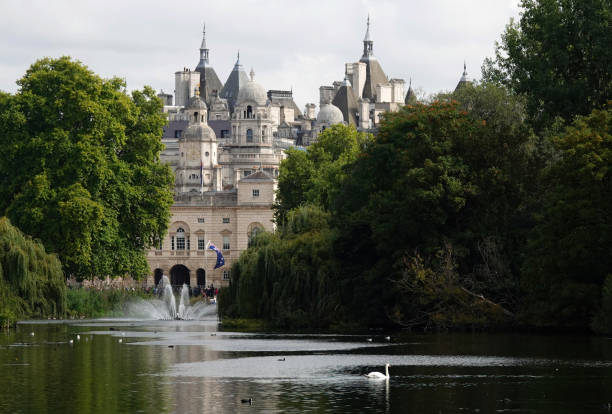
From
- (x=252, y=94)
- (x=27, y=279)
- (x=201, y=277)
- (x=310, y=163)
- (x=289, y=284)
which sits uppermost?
(x=252, y=94)

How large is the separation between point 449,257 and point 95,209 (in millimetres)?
20627

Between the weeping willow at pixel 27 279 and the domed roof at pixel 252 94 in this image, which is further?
the domed roof at pixel 252 94

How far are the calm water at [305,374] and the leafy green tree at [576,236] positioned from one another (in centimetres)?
159

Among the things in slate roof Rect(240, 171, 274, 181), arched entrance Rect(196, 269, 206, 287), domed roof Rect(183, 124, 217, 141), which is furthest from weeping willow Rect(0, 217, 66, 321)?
domed roof Rect(183, 124, 217, 141)

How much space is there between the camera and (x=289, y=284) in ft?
172

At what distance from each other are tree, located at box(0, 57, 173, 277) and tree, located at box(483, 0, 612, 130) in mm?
19806

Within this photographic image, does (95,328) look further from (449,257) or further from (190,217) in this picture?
(190,217)

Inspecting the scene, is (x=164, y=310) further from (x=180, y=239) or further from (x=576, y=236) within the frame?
(x=180, y=239)

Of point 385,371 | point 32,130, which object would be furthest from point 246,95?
point 385,371

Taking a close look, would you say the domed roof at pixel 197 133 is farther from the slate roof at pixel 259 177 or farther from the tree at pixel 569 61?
the tree at pixel 569 61

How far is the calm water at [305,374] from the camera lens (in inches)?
1025

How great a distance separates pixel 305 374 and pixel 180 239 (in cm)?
9551

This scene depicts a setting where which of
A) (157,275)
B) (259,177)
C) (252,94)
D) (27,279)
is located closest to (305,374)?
(27,279)

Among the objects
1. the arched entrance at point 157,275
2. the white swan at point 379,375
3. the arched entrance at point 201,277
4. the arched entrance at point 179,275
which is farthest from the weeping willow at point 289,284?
the arched entrance at point 179,275
